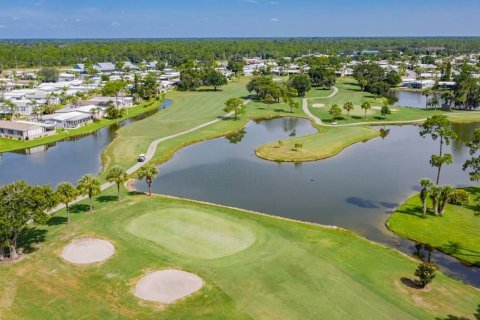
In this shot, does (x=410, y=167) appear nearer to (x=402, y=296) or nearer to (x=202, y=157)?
(x=202, y=157)

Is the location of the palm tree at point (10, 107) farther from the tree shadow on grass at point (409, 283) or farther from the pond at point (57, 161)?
the tree shadow on grass at point (409, 283)

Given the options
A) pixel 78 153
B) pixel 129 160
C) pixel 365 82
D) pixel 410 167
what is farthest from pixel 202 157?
pixel 365 82

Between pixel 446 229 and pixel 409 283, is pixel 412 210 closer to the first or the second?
pixel 446 229

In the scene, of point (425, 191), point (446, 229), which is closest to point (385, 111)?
point (425, 191)

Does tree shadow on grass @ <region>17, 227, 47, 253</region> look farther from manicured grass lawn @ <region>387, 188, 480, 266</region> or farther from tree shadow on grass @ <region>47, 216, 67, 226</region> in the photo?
manicured grass lawn @ <region>387, 188, 480, 266</region>

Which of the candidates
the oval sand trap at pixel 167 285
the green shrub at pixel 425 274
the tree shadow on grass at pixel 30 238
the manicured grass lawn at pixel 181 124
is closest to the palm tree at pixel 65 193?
the tree shadow on grass at pixel 30 238

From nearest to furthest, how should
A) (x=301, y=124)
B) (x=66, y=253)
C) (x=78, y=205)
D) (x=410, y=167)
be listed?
(x=66, y=253) < (x=78, y=205) < (x=410, y=167) < (x=301, y=124)
